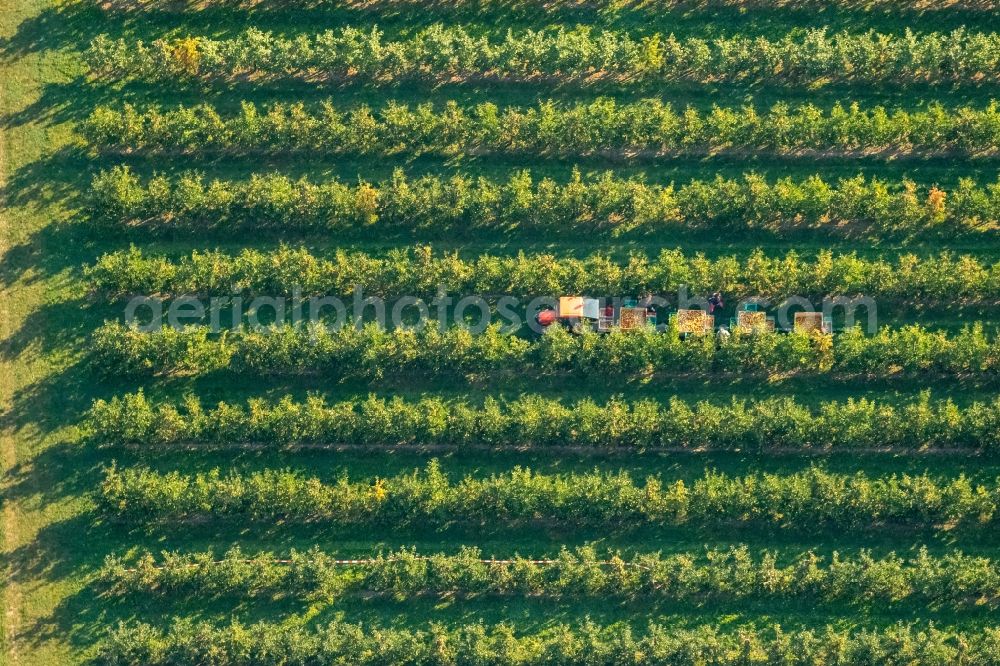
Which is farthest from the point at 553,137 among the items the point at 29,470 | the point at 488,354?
the point at 29,470

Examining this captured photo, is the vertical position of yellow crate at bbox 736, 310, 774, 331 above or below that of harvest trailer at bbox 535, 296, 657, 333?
below

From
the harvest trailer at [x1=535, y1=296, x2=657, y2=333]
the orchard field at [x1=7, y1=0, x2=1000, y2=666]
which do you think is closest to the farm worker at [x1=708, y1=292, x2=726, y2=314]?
the orchard field at [x1=7, y1=0, x2=1000, y2=666]

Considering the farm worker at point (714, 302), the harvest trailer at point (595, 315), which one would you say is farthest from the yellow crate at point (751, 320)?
the harvest trailer at point (595, 315)

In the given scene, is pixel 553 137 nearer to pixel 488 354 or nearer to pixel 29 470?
pixel 488 354

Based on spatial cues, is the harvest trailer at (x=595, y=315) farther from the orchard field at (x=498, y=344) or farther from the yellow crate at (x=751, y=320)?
the yellow crate at (x=751, y=320)

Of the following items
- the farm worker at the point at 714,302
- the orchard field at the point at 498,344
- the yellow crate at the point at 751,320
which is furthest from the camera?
the farm worker at the point at 714,302

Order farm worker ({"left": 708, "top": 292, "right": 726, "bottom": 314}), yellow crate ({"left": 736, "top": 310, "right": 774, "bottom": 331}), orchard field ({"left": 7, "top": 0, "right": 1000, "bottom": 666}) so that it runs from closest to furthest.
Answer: orchard field ({"left": 7, "top": 0, "right": 1000, "bottom": 666}), yellow crate ({"left": 736, "top": 310, "right": 774, "bottom": 331}), farm worker ({"left": 708, "top": 292, "right": 726, "bottom": 314})

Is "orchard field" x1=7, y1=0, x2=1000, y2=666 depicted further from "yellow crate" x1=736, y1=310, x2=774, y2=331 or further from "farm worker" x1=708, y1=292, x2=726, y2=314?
"yellow crate" x1=736, y1=310, x2=774, y2=331

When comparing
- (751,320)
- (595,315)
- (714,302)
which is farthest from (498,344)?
(751,320)
